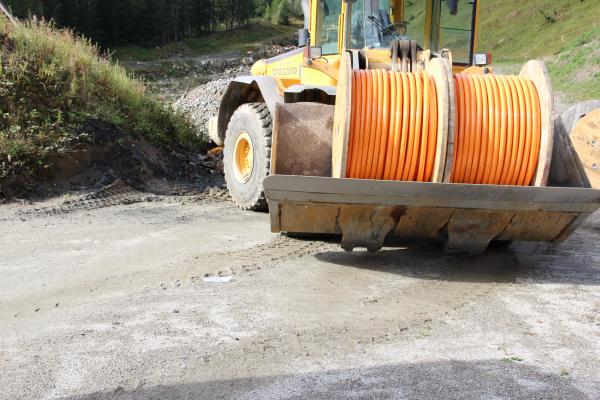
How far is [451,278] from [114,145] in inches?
214

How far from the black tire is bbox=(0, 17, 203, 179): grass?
2.26m

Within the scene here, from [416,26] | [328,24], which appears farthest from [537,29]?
[328,24]

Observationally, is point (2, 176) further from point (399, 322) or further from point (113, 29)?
point (113, 29)

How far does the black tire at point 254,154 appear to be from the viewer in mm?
6969

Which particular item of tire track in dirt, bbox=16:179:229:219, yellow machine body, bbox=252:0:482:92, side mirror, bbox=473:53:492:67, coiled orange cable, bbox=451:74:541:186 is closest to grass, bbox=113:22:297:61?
tire track in dirt, bbox=16:179:229:219

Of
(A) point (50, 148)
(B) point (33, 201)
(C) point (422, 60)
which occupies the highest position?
(C) point (422, 60)

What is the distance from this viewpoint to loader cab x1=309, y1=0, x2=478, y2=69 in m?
6.79

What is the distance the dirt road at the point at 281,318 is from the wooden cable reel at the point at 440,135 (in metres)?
0.88

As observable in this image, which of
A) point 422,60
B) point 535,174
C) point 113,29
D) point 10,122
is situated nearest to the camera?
point 535,174

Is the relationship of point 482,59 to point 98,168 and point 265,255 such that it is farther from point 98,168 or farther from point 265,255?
point 98,168

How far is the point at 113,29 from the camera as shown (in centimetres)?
6047

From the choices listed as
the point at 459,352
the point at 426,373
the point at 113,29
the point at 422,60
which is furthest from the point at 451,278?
the point at 113,29

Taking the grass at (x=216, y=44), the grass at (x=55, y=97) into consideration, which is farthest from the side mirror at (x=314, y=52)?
the grass at (x=216, y=44)

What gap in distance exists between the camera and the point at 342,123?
4809 mm
